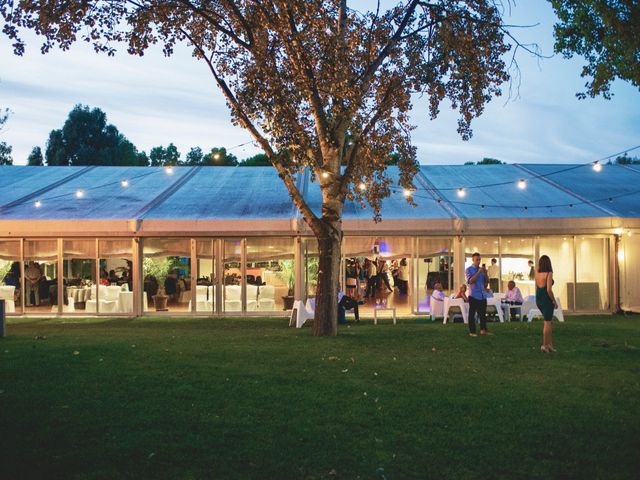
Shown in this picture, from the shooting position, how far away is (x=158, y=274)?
17.6 meters

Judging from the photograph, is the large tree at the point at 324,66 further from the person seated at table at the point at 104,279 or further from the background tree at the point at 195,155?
the background tree at the point at 195,155

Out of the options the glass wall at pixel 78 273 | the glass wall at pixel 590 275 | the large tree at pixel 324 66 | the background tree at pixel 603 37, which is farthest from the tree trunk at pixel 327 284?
the glass wall at pixel 590 275

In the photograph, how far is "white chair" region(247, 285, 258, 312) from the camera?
1758 cm

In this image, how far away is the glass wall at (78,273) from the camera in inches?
688

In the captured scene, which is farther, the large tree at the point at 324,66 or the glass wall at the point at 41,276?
the glass wall at the point at 41,276

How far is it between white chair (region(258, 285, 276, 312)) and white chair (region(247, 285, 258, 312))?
4.2 inches

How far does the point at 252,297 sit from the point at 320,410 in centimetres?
1163

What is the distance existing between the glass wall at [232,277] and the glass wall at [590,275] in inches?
344

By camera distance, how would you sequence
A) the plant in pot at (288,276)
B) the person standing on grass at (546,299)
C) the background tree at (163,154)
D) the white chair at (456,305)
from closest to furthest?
the person standing on grass at (546,299) → the white chair at (456,305) → the plant in pot at (288,276) → the background tree at (163,154)

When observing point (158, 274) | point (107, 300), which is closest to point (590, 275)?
point (158, 274)

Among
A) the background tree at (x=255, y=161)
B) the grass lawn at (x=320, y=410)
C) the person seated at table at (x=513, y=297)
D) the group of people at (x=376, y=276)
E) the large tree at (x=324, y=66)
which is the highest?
the background tree at (x=255, y=161)

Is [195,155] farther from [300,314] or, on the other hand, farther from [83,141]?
[300,314]

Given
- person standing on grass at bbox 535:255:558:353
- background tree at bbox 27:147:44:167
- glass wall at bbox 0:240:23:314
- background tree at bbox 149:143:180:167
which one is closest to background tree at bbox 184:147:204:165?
background tree at bbox 149:143:180:167

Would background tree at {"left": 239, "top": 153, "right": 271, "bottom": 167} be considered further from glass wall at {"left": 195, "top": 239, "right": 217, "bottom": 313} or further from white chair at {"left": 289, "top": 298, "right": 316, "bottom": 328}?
white chair at {"left": 289, "top": 298, "right": 316, "bottom": 328}
